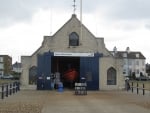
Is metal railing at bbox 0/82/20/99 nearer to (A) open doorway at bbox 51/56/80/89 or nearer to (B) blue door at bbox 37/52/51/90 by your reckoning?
(B) blue door at bbox 37/52/51/90

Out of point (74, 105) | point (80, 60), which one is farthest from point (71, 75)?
point (74, 105)

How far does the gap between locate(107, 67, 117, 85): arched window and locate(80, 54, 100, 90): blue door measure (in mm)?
1479

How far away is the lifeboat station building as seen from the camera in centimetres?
5238

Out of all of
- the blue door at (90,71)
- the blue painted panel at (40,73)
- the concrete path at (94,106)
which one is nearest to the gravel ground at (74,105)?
the concrete path at (94,106)

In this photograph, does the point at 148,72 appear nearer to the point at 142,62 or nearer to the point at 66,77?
the point at 142,62

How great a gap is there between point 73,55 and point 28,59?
5094 mm

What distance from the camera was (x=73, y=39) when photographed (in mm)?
53688

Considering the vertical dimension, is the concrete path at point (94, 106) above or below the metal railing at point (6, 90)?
below

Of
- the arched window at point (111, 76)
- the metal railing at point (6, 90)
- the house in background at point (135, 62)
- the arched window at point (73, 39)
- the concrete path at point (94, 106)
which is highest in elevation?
the house in background at point (135, 62)

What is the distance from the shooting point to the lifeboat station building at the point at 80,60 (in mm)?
52375

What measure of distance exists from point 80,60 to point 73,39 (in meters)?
2.62

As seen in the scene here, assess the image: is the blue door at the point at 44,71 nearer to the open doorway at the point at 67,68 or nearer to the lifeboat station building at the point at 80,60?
the lifeboat station building at the point at 80,60

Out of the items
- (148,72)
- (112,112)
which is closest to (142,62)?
(148,72)

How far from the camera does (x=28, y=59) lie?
5288 centimetres
